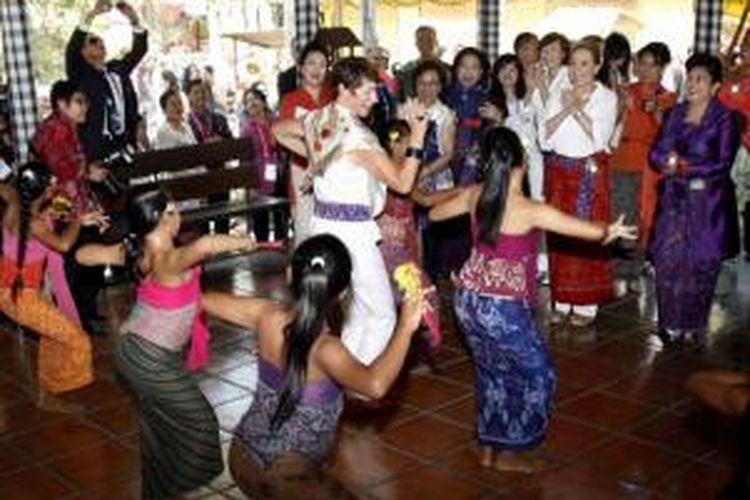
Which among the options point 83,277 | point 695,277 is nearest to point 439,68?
point 695,277

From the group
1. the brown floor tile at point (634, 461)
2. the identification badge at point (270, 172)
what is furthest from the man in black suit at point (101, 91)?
the brown floor tile at point (634, 461)

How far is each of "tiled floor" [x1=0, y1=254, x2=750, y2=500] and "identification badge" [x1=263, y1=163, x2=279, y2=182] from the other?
95.9 inches

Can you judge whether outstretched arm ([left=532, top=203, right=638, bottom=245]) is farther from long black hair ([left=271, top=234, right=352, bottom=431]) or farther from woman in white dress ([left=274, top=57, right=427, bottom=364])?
long black hair ([left=271, top=234, right=352, bottom=431])

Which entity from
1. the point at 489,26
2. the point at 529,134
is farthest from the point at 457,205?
the point at 489,26

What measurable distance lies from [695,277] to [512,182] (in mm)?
2439

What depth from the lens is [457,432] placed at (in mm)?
5133

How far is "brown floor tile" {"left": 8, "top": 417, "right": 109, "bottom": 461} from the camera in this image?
16.5 ft

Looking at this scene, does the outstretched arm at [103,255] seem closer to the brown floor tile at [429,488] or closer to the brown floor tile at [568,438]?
the brown floor tile at [429,488]

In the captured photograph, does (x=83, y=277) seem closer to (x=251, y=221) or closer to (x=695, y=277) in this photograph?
(x=251, y=221)

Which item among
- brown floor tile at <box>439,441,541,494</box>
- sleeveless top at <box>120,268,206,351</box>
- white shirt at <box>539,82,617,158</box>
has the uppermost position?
white shirt at <box>539,82,617,158</box>

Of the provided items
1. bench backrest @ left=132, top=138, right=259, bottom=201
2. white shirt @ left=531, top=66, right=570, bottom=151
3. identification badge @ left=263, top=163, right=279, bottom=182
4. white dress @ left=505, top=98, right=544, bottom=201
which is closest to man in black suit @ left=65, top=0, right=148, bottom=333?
bench backrest @ left=132, top=138, right=259, bottom=201

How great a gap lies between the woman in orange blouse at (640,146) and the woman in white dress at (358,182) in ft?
9.13

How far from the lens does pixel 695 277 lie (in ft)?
20.6

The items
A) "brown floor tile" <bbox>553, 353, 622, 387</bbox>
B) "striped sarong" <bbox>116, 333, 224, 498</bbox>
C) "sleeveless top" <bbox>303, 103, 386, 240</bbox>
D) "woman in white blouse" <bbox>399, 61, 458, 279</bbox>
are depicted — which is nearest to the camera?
"striped sarong" <bbox>116, 333, 224, 498</bbox>
